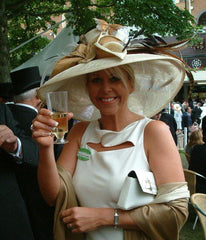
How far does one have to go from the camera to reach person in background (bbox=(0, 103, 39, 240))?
176 cm

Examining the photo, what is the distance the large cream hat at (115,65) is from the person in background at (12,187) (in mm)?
352

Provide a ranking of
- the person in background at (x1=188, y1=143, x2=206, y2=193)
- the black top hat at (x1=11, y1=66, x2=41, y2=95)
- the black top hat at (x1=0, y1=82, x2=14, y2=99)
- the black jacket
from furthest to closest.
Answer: the person in background at (x1=188, y1=143, x2=206, y2=193) < the black top hat at (x1=0, y1=82, x2=14, y2=99) < the black top hat at (x1=11, y1=66, x2=41, y2=95) < the black jacket

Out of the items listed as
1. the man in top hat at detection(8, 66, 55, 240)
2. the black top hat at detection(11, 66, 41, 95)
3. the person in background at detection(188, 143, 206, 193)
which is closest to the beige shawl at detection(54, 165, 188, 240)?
the man in top hat at detection(8, 66, 55, 240)

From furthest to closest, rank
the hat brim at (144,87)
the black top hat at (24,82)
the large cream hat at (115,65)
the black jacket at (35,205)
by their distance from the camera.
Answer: the black top hat at (24,82)
the black jacket at (35,205)
the hat brim at (144,87)
the large cream hat at (115,65)

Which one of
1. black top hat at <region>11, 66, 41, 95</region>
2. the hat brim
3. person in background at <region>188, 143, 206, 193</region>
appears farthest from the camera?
person in background at <region>188, 143, 206, 193</region>

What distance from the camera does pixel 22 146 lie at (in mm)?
1847

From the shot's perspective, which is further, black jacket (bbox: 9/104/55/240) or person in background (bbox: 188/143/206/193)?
person in background (bbox: 188/143/206/193)

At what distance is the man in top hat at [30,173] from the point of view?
2.24 meters

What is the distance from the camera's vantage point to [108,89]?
154 centimetres

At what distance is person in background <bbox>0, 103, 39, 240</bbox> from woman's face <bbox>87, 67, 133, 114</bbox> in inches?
22.8

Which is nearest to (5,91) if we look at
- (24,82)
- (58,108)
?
(24,82)

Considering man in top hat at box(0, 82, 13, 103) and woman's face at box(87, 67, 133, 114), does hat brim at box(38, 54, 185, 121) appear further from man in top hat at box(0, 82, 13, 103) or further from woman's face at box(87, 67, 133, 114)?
man in top hat at box(0, 82, 13, 103)

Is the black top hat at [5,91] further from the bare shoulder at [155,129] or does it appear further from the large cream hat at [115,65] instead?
the bare shoulder at [155,129]

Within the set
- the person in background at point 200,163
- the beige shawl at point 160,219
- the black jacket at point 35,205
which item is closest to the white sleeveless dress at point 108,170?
the beige shawl at point 160,219
